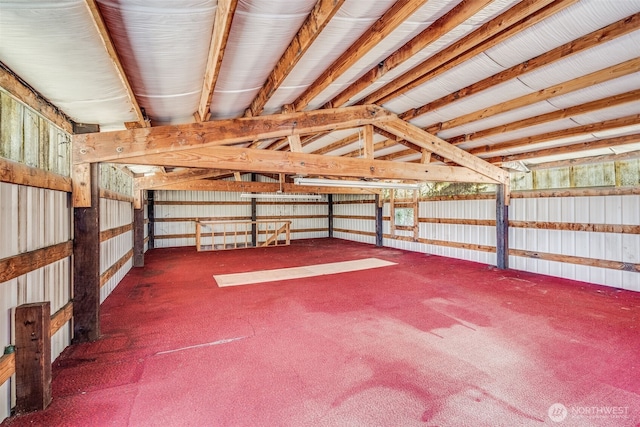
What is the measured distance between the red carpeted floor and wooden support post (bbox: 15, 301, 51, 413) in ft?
0.30

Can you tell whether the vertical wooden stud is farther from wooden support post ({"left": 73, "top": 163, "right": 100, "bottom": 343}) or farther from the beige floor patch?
wooden support post ({"left": 73, "top": 163, "right": 100, "bottom": 343})

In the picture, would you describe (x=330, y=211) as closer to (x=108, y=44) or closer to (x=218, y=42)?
(x=218, y=42)

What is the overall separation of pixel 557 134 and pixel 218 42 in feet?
16.3

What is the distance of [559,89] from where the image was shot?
3.21 metres

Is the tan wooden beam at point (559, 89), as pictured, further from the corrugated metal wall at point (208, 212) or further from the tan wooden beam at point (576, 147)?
the corrugated metal wall at point (208, 212)

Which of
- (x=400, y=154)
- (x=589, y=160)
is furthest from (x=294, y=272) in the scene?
(x=589, y=160)

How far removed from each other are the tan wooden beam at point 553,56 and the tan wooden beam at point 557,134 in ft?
6.47

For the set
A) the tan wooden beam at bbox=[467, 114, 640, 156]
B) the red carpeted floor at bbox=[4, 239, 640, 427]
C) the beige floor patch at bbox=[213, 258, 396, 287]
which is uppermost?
the tan wooden beam at bbox=[467, 114, 640, 156]

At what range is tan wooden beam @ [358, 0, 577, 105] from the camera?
6.91 ft

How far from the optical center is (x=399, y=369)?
246 cm

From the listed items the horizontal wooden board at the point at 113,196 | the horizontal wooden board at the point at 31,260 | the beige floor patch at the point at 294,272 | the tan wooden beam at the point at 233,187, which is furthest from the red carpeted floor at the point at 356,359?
the tan wooden beam at the point at 233,187

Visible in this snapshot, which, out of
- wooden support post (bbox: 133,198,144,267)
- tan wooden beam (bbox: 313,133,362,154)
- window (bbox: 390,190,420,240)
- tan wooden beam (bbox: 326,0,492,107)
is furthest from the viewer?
window (bbox: 390,190,420,240)

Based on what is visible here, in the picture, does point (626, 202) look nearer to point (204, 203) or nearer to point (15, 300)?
point (15, 300)

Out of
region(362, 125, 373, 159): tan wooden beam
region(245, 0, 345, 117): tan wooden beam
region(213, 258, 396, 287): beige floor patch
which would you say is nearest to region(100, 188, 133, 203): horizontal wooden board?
region(213, 258, 396, 287): beige floor patch
